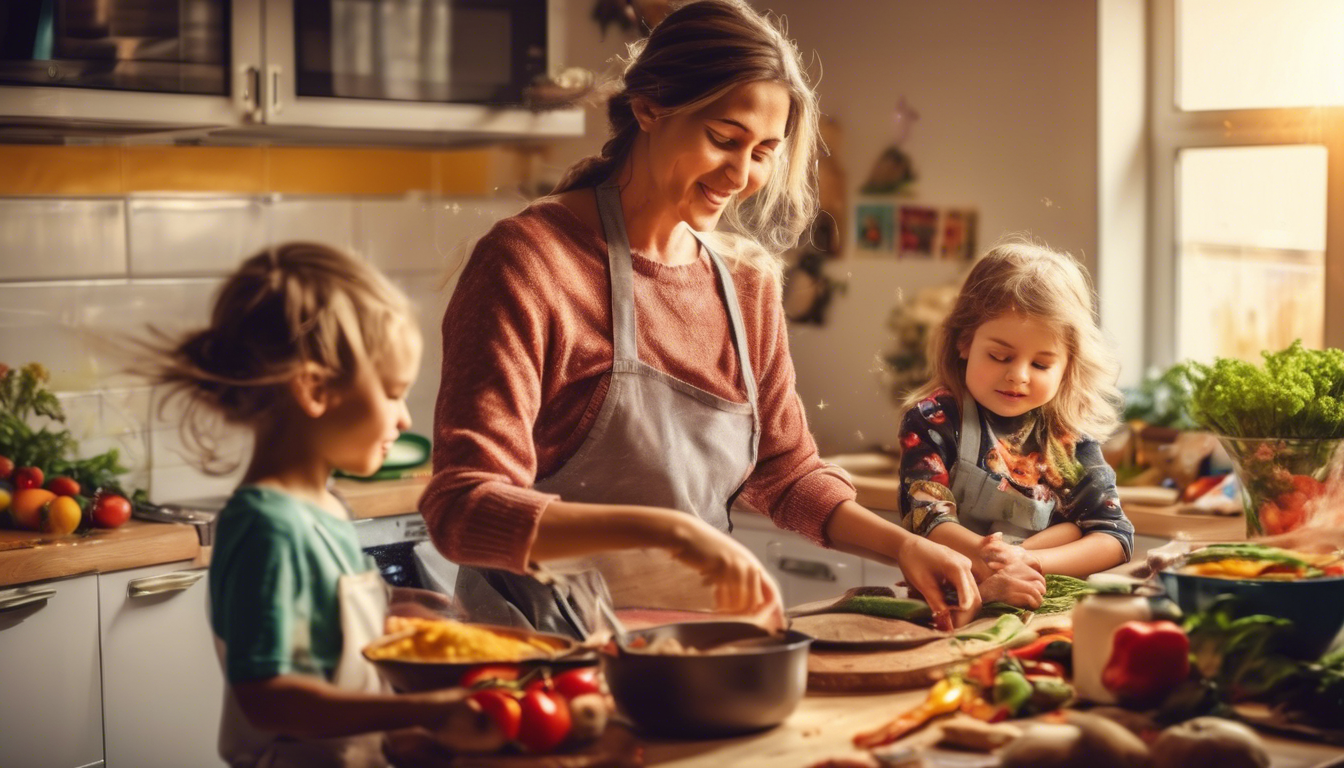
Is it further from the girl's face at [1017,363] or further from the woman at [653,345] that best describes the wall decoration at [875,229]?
the woman at [653,345]

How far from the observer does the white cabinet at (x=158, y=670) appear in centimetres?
246

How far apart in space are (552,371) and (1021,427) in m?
0.74

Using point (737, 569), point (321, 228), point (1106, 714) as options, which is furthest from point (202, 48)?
point (1106, 714)

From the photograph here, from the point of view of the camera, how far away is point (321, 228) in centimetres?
319

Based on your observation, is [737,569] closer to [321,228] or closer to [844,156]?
[321,228]

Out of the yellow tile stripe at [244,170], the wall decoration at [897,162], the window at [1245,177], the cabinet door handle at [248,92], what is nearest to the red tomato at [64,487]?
the yellow tile stripe at [244,170]

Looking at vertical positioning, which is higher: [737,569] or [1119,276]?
[1119,276]

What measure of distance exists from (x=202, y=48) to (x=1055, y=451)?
5.56 ft

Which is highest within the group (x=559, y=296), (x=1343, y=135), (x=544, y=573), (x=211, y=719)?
(x=1343, y=135)

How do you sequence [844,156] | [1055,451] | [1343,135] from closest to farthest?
[1055,451] → [1343,135] → [844,156]

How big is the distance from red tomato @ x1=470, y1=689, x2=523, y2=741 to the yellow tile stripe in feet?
6.83

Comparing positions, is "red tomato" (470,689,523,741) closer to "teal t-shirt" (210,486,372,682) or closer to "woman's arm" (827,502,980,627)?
"teal t-shirt" (210,486,372,682)

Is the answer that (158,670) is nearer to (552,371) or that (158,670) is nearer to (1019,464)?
(552,371)

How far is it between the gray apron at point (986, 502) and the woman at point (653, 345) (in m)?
0.23
